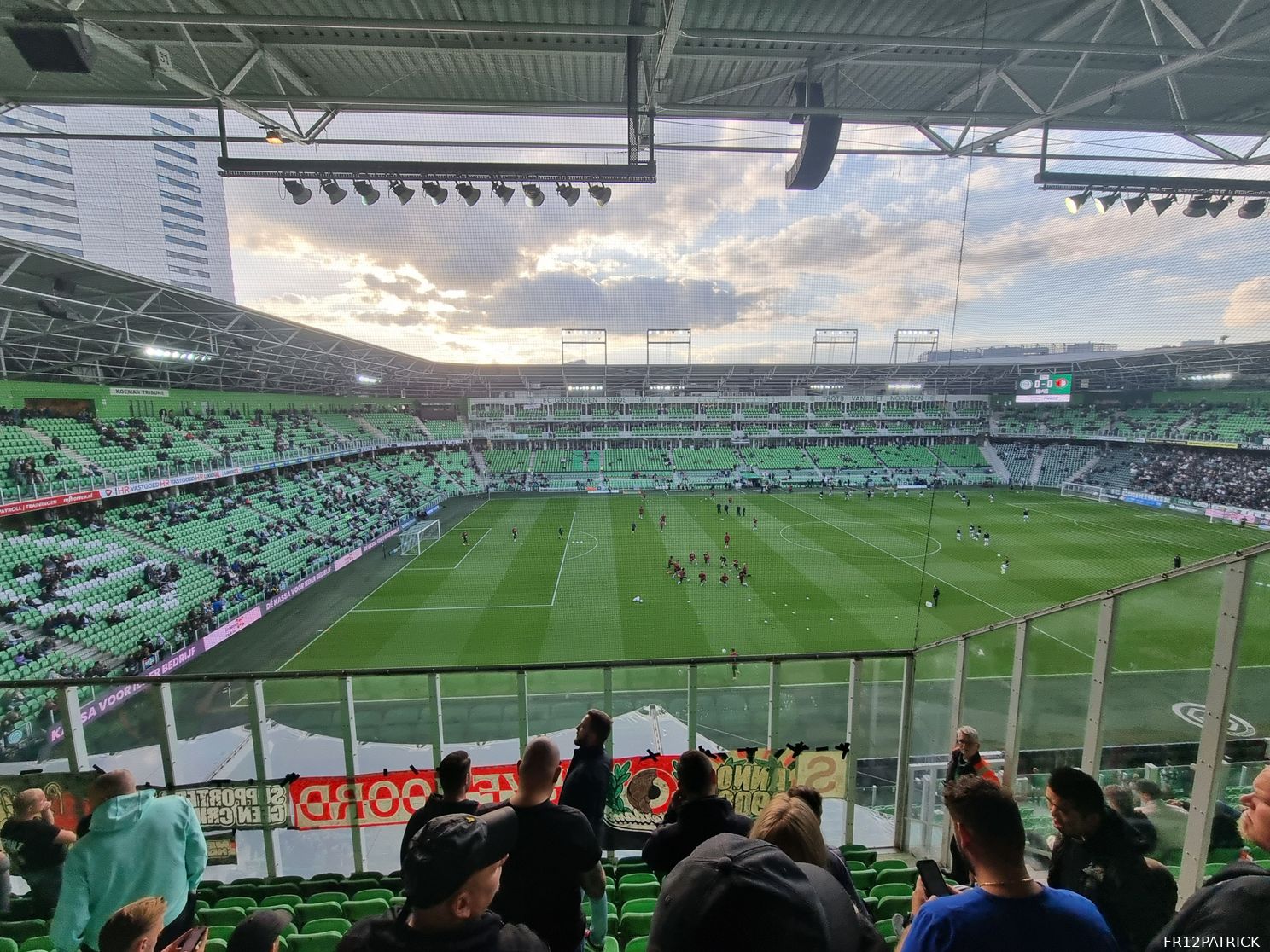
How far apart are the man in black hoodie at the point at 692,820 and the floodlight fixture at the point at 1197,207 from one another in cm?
802

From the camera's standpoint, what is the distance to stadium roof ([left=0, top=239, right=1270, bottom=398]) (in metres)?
13.7

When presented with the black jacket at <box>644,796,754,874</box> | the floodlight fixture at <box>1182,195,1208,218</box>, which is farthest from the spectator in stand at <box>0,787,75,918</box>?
the floodlight fixture at <box>1182,195,1208,218</box>

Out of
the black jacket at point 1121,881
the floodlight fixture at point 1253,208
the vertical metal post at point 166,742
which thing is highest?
the floodlight fixture at point 1253,208

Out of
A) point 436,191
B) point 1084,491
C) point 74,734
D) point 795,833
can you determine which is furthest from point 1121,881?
point 1084,491

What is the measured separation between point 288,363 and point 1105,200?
30234 millimetres

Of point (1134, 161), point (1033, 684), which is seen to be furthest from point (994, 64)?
point (1033, 684)

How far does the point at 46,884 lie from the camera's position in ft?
9.36

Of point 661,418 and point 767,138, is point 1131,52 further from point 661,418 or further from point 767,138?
point 661,418

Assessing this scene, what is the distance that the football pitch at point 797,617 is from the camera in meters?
2.63

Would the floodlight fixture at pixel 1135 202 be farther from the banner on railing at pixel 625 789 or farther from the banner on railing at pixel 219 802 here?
the banner on railing at pixel 219 802

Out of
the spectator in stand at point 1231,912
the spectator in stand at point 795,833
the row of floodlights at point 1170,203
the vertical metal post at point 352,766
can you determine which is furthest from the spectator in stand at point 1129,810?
the row of floodlights at point 1170,203

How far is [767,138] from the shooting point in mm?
5133

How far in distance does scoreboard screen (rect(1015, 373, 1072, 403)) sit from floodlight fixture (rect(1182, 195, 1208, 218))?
27.2 m

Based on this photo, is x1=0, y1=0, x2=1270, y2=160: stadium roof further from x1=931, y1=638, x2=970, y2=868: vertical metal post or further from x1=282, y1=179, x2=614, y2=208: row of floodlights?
x1=931, y1=638, x2=970, y2=868: vertical metal post
